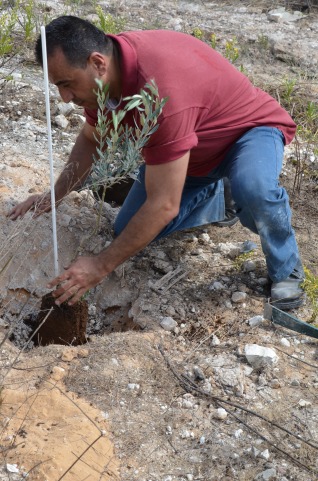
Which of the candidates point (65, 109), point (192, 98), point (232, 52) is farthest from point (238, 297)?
point (232, 52)

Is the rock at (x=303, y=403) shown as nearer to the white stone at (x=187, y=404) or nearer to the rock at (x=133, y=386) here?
the white stone at (x=187, y=404)

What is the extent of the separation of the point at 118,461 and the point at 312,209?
7.31 feet

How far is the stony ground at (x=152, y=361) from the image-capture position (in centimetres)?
259

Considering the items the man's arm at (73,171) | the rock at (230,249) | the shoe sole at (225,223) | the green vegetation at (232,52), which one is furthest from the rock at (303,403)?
the green vegetation at (232,52)

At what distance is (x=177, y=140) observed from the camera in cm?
290

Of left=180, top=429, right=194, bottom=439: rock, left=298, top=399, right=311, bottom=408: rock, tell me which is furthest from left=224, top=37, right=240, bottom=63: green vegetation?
left=180, top=429, right=194, bottom=439: rock

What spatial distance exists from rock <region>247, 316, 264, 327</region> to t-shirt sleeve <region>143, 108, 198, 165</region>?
2.93 feet

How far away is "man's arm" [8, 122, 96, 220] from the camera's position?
3.55 metres

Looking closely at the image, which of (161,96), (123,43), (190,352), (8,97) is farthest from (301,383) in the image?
(8,97)

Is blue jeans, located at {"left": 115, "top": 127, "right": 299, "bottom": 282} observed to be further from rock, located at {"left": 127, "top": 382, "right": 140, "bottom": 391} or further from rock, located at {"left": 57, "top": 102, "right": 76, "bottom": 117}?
rock, located at {"left": 57, "top": 102, "right": 76, "bottom": 117}

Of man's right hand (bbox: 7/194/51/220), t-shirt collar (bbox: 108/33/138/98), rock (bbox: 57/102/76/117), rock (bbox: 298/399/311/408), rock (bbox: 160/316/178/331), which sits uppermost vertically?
t-shirt collar (bbox: 108/33/138/98)

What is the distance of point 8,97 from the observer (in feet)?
15.5

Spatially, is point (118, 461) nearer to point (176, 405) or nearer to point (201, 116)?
point (176, 405)

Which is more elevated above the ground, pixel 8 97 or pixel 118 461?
pixel 8 97
